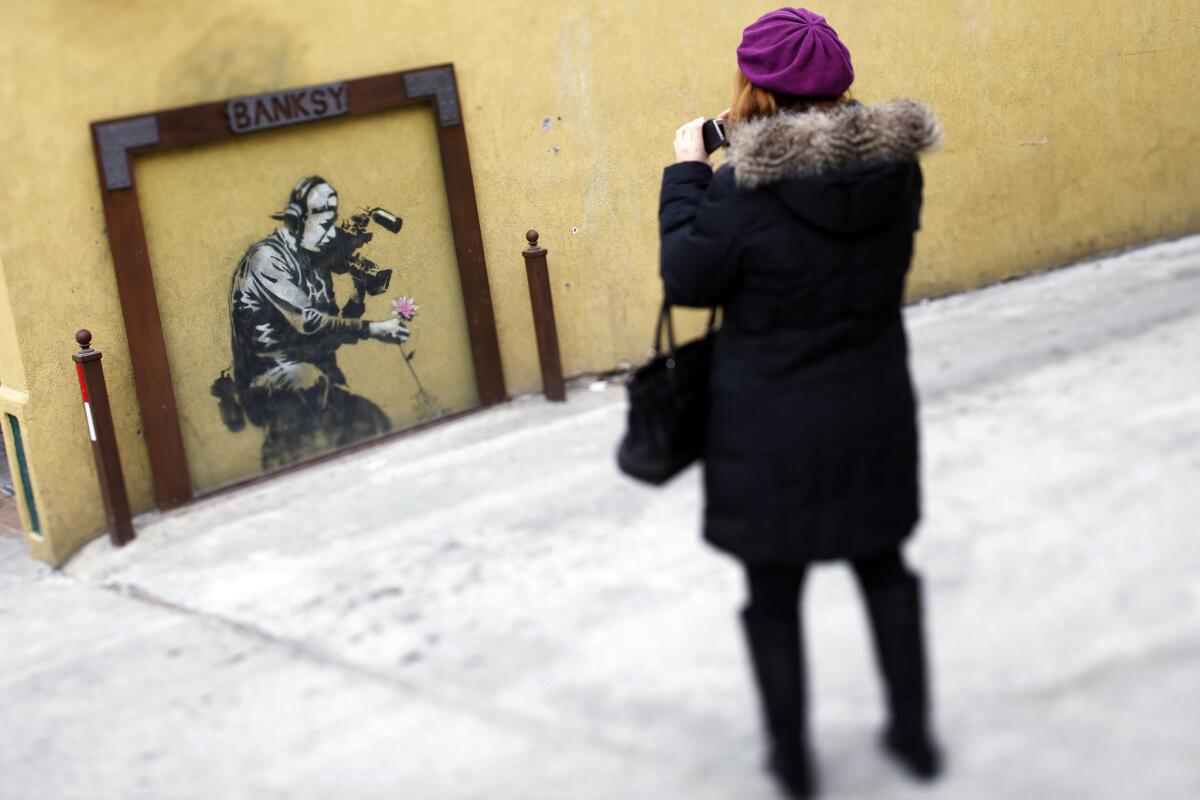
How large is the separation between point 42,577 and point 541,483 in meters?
2.16

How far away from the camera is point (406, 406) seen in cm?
712

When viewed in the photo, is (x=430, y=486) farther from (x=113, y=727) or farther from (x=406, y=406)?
(x=113, y=727)

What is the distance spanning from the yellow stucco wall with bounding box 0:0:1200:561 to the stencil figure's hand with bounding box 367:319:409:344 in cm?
49

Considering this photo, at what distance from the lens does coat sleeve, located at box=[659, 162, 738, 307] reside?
10.4 ft

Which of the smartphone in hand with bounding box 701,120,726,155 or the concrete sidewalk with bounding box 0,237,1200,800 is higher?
the smartphone in hand with bounding box 701,120,726,155

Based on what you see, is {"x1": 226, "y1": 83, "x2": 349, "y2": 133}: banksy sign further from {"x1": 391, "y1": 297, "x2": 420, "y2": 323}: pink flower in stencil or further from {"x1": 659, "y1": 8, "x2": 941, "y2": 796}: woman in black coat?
{"x1": 659, "y1": 8, "x2": 941, "y2": 796}: woman in black coat

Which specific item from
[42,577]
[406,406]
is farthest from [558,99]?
[42,577]

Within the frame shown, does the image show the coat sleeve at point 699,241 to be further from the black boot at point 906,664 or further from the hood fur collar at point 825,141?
the black boot at point 906,664

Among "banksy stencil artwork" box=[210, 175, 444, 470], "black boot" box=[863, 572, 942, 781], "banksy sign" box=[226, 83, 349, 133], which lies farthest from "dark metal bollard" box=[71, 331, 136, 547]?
"black boot" box=[863, 572, 942, 781]

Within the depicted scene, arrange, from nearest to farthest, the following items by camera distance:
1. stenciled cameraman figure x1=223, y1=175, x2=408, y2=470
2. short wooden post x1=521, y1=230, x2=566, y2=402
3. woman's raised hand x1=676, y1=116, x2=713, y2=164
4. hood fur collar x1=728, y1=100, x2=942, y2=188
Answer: hood fur collar x1=728, y1=100, x2=942, y2=188 → woman's raised hand x1=676, y1=116, x2=713, y2=164 → stenciled cameraman figure x1=223, y1=175, x2=408, y2=470 → short wooden post x1=521, y1=230, x2=566, y2=402

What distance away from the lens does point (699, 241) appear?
318 centimetres

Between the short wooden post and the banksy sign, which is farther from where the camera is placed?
the short wooden post

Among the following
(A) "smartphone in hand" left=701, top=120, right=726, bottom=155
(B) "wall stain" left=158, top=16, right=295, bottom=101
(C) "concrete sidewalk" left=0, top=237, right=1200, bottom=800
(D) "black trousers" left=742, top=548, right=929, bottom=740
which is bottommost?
(C) "concrete sidewalk" left=0, top=237, right=1200, bottom=800

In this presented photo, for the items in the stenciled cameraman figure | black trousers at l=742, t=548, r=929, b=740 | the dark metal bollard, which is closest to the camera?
black trousers at l=742, t=548, r=929, b=740
